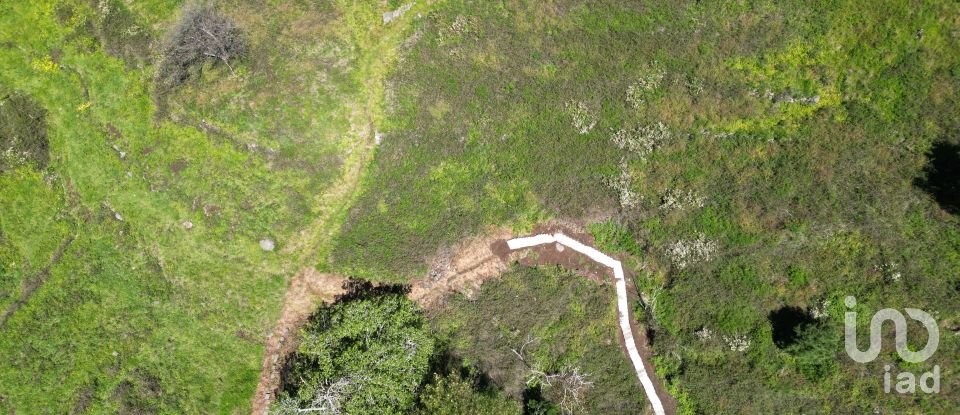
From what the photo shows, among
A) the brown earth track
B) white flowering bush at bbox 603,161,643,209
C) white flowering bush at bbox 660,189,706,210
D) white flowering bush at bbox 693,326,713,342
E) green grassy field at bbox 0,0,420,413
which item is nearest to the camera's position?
white flowering bush at bbox 693,326,713,342

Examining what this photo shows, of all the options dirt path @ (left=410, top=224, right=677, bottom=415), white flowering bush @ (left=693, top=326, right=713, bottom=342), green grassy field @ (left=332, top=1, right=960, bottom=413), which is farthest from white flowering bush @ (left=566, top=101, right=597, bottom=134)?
white flowering bush @ (left=693, top=326, right=713, bottom=342)

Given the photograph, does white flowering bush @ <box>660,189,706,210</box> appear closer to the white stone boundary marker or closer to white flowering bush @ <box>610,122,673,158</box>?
white flowering bush @ <box>610,122,673,158</box>

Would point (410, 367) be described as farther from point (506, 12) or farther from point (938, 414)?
point (938, 414)

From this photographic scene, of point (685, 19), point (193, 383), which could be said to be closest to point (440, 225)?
point (193, 383)

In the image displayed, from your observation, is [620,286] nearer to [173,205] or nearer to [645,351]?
[645,351]

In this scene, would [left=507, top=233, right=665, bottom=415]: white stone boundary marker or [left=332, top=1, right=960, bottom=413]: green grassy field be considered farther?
[left=507, top=233, right=665, bottom=415]: white stone boundary marker

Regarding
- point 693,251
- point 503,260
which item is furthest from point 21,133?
point 693,251

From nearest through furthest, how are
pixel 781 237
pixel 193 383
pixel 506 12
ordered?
1. pixel 781 237
2. pixel 193 383
3. pixel 506 12
